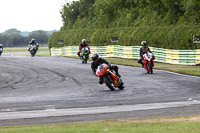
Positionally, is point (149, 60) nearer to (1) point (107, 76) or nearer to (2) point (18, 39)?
(1) point (107, 76)

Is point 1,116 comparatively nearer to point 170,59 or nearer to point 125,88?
point 125,88

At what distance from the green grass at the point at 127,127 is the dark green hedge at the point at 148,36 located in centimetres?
2191

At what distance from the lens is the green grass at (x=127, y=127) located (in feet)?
27.1

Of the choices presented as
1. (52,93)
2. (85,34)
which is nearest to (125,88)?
(52,93)

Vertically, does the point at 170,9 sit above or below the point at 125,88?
above

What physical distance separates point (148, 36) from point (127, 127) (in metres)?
30.4

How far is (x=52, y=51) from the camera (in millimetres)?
66500

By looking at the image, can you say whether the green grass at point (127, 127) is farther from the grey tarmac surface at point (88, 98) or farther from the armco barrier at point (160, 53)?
the armco barrier at point (160, 53)

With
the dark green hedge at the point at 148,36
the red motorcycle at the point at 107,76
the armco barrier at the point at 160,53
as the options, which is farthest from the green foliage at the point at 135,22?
the red motorcycle at the point at 107,76

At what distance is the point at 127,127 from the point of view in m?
8.75

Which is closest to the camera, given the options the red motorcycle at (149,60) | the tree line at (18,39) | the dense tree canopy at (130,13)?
the red motorcycle at (149,60)

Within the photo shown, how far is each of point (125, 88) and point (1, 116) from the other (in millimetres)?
6760

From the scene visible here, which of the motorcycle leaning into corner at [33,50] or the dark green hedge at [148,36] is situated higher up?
the dark green hedge at [148,36]

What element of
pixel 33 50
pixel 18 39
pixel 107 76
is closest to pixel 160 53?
pixel 33 50
